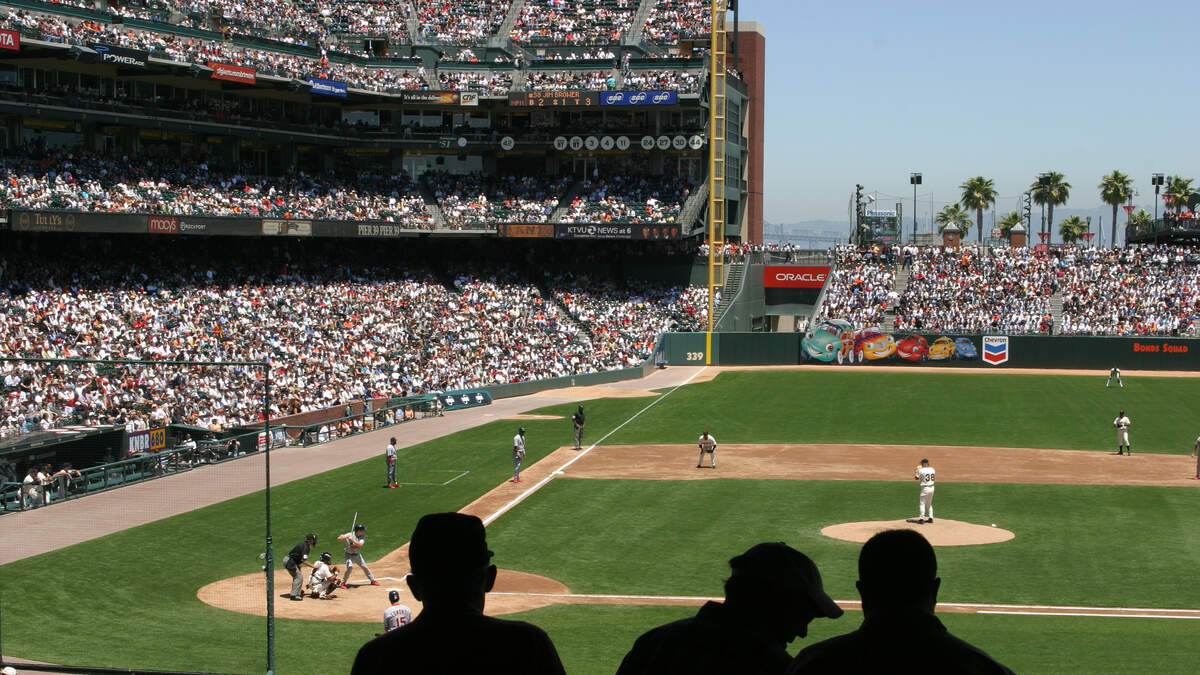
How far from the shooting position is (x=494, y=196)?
74.9m

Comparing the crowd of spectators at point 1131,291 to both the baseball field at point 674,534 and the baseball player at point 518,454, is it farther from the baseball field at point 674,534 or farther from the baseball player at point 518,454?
the baseball player at point 518,454

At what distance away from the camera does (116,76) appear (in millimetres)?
59625

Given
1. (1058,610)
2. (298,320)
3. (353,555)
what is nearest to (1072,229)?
(298,320)

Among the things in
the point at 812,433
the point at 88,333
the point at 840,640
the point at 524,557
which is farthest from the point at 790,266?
the point at 840,640

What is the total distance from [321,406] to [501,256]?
97.7 feet

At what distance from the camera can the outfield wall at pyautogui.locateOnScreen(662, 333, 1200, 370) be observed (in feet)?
213

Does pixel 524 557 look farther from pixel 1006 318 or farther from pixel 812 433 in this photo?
pixel 1006 318

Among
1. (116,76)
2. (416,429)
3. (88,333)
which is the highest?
(116,76)

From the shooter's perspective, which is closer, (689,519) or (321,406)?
(689,519)

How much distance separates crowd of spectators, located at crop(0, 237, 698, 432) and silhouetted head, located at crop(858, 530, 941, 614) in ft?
72.7

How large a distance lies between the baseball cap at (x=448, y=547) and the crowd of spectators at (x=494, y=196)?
66.2 meters

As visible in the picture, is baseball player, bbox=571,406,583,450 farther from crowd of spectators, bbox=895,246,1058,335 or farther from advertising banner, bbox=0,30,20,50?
crowd of spectators, bbox=895,246,1058,335

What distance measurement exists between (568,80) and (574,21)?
20.7 ft

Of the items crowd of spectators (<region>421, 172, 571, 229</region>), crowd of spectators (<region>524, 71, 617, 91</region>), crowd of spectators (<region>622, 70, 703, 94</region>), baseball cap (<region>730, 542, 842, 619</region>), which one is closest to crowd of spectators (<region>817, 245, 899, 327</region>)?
crowd of spectators (<region>622, 70, 703, 94</region>)
